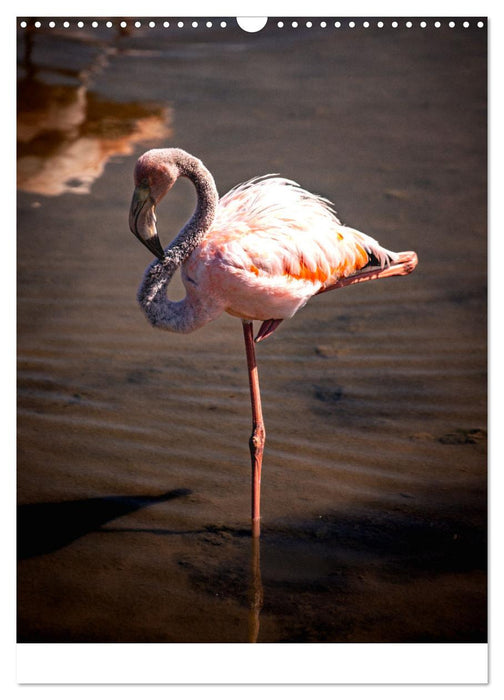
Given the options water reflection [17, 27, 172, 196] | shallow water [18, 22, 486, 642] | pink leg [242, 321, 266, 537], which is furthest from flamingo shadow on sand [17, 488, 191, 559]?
water reflection [17, 27, 172, 196]

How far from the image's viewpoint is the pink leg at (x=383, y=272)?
3344mm

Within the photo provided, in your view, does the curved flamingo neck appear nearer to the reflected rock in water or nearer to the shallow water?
the shallow water

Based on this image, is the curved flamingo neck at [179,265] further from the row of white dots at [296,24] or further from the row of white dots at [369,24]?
the row of white dots at [369,24]

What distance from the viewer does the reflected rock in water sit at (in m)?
5.14

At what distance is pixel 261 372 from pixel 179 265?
4.43ft

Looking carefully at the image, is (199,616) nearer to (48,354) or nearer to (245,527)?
(245,527)

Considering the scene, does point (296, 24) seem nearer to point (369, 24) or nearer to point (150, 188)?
point (369, 24)

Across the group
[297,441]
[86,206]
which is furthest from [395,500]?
[86,206]

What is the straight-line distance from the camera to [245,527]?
3342 millimetres

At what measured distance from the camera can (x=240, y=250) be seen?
2994 millimetres

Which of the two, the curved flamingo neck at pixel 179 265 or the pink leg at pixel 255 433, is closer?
the curved flamingo neck at pixel 179 265

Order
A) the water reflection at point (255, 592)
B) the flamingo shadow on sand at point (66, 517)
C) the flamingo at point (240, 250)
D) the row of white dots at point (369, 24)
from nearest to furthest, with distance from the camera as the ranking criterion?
the row of white dots at point (369, 24) < the water reflection at point (255, 592) < the flamingo at point (240, 250) < the flamingo shadow on sand at point (66, 517)

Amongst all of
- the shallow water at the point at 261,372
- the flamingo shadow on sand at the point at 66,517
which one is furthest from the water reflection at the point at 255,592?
the flamingo shadow on sand at the point at 66,517

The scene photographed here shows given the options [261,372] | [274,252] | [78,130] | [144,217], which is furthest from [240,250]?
[78,130]
